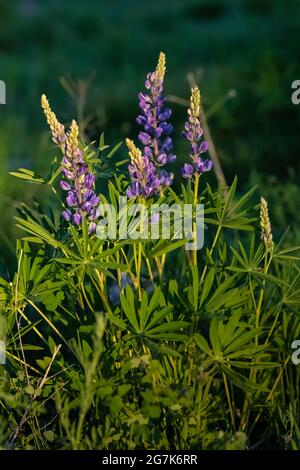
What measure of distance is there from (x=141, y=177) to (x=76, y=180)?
5.8 inches

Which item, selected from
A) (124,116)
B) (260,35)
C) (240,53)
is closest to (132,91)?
(124,116)

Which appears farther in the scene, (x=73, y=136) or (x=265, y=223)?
(x=265, y=223)

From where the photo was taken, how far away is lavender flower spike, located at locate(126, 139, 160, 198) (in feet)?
6.31

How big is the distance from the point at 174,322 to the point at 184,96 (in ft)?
11.9

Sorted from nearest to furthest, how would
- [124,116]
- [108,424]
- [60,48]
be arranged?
[108,424]
[124,116]
[60,48]

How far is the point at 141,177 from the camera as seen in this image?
1.94 m

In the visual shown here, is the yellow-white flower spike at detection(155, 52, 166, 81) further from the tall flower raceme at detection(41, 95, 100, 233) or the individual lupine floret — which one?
the individual lupine floret

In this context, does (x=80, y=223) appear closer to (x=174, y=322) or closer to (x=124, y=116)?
(x=174, y=322)

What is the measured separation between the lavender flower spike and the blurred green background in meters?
0.25

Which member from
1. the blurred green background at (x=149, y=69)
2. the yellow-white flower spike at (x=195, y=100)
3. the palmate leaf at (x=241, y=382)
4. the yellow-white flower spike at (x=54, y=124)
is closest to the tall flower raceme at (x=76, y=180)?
the yellow-white flower spike at (x=54, y=124)

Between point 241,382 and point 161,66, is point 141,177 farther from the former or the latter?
point 241,382

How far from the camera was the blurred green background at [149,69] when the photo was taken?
4070 mm

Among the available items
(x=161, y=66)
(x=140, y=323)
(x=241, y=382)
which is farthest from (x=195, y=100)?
(x=241, y=382)

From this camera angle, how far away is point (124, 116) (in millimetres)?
5352
